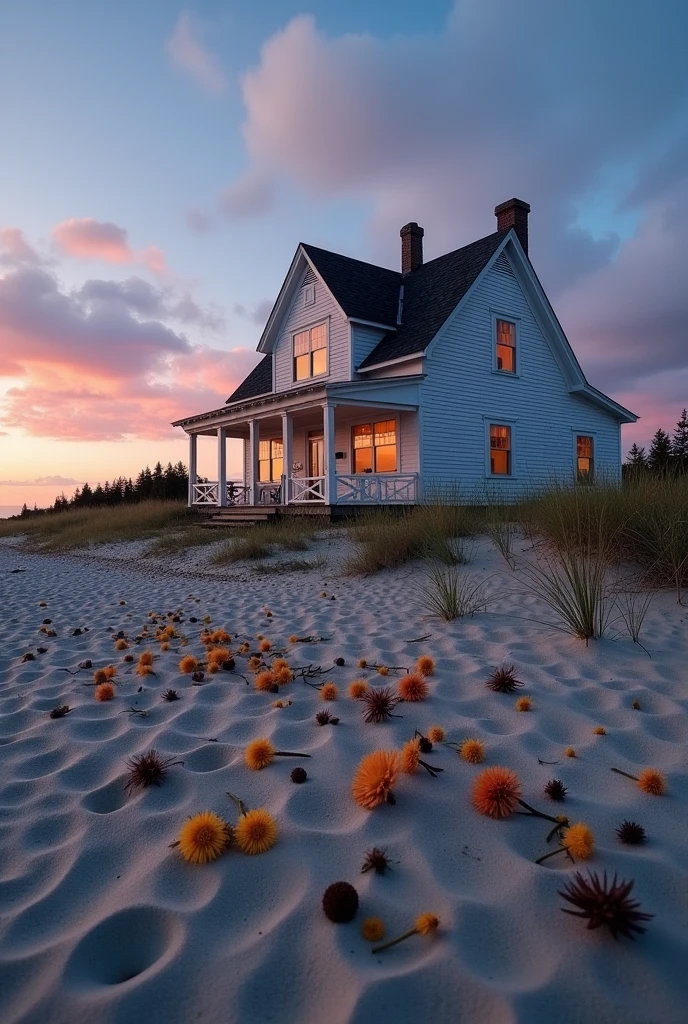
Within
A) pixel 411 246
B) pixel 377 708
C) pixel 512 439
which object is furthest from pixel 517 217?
pixel 377 708

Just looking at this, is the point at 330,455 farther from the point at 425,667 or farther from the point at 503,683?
the point at 503,683

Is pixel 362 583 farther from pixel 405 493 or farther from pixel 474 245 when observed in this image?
pixel 474 245

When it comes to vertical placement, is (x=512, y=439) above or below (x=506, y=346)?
below

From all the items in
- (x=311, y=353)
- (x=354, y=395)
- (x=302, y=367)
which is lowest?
(x=354, y=395)

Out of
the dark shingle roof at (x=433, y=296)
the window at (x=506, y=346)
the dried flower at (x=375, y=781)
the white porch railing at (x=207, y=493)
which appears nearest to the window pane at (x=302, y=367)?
the dark shingle roof at (x=433, y=296)

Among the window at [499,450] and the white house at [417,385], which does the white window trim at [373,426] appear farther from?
the window at [499,450]

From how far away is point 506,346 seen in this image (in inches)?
742

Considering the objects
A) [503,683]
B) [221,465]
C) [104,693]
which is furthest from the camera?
[221,465]

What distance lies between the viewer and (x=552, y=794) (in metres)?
2.04

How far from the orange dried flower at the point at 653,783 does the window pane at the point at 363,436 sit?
53.4ft

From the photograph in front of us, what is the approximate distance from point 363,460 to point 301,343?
15.4 ft

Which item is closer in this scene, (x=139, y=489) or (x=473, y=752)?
(x=473, y=752)

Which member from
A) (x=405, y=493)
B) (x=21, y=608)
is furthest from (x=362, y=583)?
(x=405, y=493)

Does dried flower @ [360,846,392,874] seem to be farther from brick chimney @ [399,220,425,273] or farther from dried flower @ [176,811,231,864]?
brick chimney @ [399,220,425,273]
